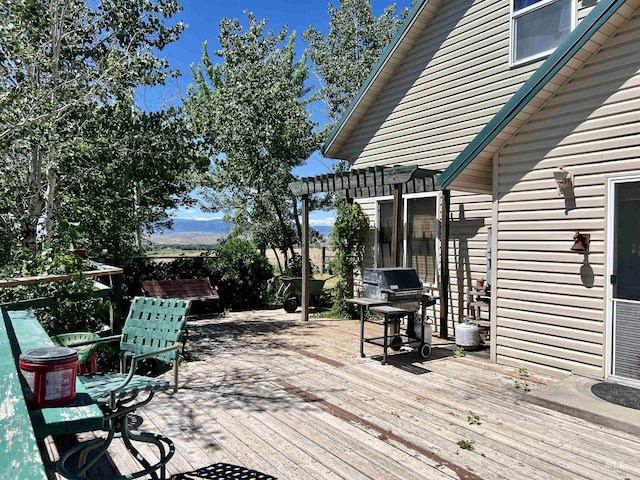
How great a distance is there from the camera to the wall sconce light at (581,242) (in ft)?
16.0

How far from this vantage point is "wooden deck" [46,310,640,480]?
3164 millimetres

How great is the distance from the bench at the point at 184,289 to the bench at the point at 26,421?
671 cm

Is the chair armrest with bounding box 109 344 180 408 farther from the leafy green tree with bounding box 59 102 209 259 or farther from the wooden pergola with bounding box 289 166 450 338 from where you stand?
the leafy green tree with bounding box 59 102 209 259

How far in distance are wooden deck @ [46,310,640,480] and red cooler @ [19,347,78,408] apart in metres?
1.57

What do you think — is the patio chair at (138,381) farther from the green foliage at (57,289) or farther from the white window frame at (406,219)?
the white window frame at (406,219)

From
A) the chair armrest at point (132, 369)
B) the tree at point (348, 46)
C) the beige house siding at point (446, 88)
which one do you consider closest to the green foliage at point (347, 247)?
the beige house siding at point (446, 88)

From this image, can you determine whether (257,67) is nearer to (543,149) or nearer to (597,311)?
(543,149)

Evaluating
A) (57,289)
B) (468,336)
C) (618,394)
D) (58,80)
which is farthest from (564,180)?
(58,80)

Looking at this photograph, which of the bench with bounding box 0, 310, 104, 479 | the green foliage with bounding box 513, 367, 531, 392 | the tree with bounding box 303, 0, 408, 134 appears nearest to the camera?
the bench with bounding box 0, 310, 104, 479

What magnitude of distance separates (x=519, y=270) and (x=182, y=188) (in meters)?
7.86

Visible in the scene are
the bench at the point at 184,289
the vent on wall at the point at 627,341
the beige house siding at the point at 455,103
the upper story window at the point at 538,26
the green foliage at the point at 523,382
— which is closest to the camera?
the vent on wall at the point at 627,341

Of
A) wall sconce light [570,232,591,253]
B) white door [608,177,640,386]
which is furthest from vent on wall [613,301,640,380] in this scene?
wall sconce light [570,232,591,253]

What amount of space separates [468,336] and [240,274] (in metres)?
5.94

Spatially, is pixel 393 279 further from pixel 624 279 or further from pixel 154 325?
pixel 154 325
